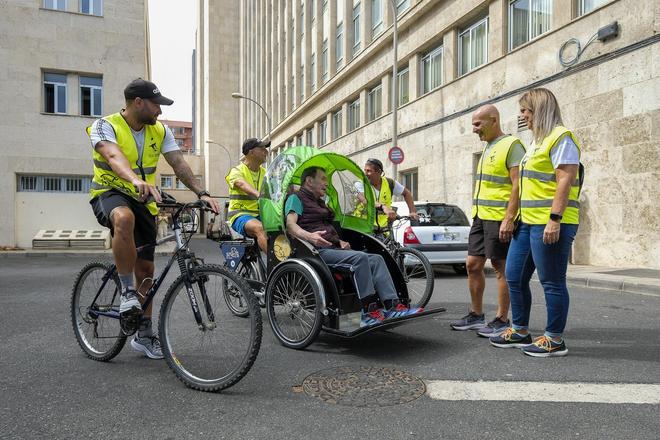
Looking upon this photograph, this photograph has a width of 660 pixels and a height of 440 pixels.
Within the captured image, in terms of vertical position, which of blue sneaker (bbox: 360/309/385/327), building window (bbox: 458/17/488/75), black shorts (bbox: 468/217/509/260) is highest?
building window (bbox: 458/17/488/75)

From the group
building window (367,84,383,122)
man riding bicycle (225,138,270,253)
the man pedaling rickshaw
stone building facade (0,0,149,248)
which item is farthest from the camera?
building window (367,84,383,122)

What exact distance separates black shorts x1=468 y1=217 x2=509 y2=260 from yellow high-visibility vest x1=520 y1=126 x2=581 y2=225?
490mm

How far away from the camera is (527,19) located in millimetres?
14344

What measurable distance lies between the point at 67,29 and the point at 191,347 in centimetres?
2001

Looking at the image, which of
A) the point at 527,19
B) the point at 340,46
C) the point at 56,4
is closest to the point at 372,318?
the point at 527,19

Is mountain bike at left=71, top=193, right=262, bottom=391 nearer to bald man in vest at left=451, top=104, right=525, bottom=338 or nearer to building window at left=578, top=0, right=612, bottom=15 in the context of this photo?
bald man in vest at left=451, top=104, right=525, bottom=338

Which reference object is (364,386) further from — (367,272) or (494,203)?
(494,203)

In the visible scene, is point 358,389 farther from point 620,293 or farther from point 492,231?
point 620,293

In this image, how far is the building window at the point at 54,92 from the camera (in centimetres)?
1925

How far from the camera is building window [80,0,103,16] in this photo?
19609 millimetres

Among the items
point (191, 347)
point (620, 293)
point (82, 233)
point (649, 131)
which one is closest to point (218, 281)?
point (191, 347)

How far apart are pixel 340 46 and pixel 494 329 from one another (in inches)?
1040

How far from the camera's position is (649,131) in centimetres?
1023

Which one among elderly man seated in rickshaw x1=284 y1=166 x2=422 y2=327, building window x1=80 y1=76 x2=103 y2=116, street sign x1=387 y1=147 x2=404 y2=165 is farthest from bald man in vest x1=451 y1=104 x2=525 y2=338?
building window x1=80 y1=76 x2=103 y2=116
